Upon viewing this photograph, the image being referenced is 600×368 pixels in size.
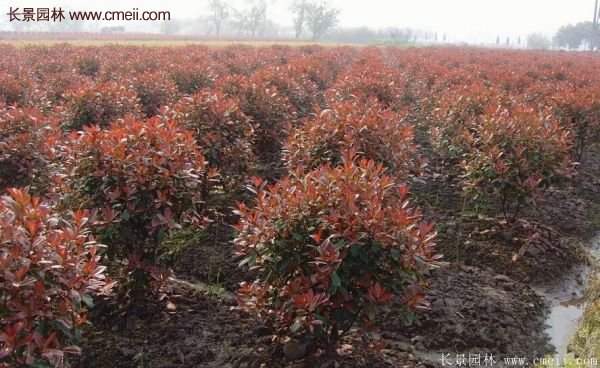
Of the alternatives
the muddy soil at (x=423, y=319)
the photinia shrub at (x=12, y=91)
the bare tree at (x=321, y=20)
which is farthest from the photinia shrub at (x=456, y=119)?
the bare tree at (x=321, y=20)

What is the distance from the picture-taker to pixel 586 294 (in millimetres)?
4906

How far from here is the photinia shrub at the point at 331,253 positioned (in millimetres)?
2924

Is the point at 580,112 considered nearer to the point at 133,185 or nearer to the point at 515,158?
the point at 515,158

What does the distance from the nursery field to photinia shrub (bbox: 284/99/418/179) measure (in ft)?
0.06

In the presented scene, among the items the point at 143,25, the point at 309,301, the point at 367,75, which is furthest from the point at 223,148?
the point at 143,25

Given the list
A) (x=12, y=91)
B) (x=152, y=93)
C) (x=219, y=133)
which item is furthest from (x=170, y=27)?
(x=219, y=133)

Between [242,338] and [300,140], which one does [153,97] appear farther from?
[242,338]

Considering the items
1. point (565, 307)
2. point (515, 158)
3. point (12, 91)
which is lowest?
point (565, 307)

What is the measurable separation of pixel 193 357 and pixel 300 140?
2.21 metres

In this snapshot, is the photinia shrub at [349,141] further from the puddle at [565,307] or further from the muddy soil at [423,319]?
the puddle at [565,307]

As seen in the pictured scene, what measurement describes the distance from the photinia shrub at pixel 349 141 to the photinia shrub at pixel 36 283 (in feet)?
8.04

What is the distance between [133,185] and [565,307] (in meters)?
3.69

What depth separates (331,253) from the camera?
286cm

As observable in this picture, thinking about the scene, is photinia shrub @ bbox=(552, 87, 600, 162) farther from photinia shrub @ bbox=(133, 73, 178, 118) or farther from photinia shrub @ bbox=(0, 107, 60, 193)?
photinia shrub @ bbox=(0, 107, 60, 193)
